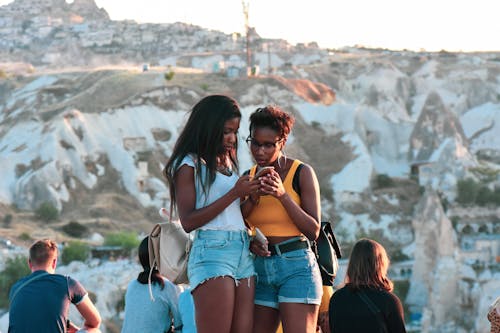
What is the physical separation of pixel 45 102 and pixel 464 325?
2622 cm

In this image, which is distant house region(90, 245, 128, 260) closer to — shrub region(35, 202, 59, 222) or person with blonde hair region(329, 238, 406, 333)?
shrub region(35, 202, 59, 222)

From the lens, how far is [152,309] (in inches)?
293

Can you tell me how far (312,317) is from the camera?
6438 mm

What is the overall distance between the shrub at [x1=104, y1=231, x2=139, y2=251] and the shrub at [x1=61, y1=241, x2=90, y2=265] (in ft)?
3.98

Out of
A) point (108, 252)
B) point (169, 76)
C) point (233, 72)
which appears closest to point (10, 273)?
point (108, 252)

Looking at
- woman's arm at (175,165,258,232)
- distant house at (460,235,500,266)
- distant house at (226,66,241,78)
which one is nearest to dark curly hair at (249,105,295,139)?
woman's arm at (175,165,258,232)

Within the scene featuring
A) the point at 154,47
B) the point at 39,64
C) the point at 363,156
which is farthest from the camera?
the point at 154,47

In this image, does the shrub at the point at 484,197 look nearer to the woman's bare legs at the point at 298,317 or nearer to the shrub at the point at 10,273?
the shrub at the point at 10,273

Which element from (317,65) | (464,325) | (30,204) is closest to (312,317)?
(464,325)

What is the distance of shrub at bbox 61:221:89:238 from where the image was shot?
42594 mm

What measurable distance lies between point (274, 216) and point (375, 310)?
0.72 meters

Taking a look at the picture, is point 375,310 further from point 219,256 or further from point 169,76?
point 169,76

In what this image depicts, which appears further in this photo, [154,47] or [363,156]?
[154,47]

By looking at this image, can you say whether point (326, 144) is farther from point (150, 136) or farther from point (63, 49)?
point (63, 49)
